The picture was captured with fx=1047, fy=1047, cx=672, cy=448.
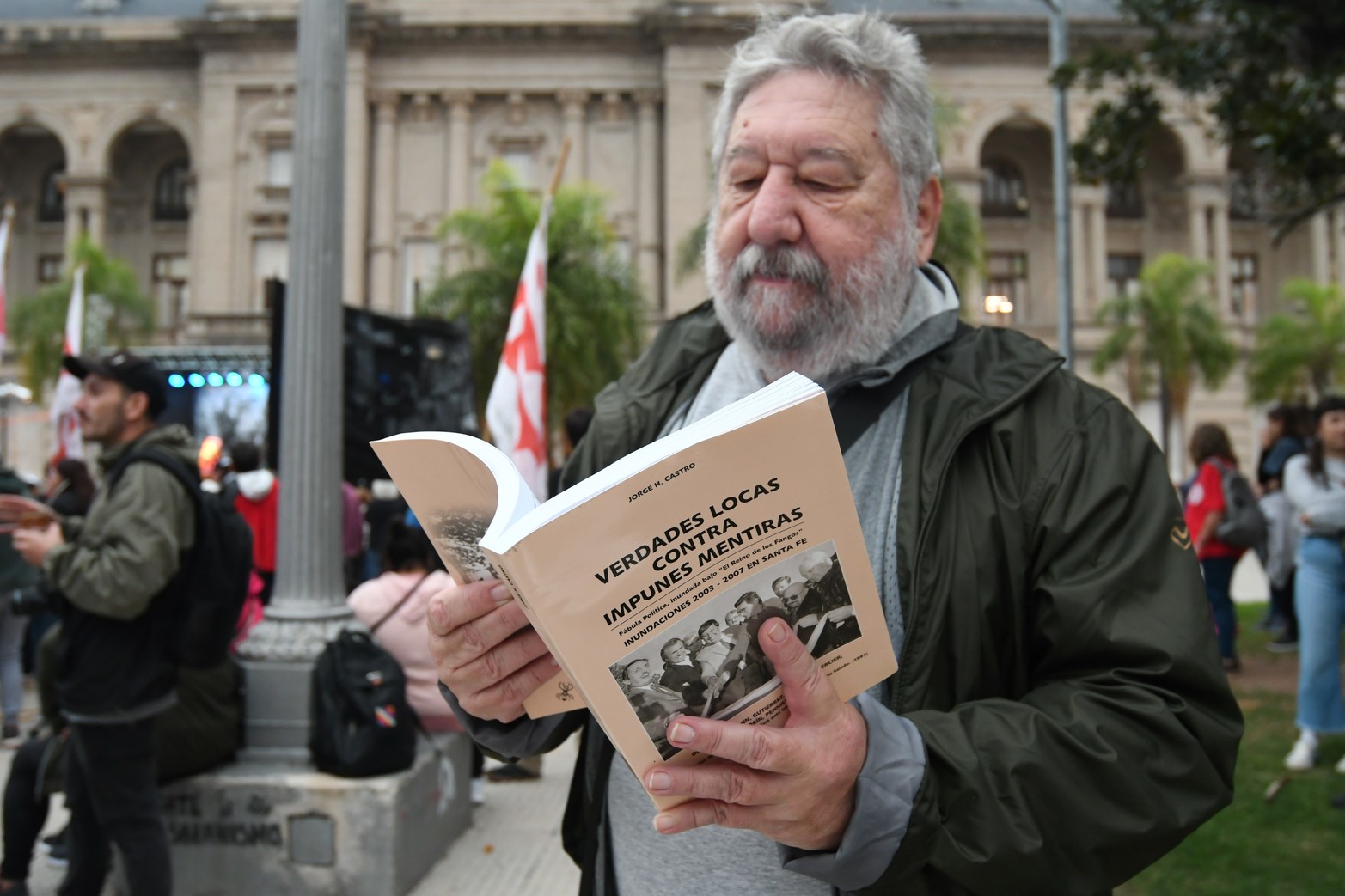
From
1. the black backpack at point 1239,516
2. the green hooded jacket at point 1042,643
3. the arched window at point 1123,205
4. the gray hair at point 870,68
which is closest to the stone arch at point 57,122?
the arched window at point 1123,205

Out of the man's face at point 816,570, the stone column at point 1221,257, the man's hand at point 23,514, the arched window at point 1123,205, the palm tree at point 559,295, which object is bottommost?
the man's face at point 816,570

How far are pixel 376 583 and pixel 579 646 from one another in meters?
4.67

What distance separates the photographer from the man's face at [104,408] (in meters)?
3.83

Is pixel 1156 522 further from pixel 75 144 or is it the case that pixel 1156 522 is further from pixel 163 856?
pixel 75 144

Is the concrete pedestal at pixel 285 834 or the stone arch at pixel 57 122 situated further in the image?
the stone arch at pixel 57 122

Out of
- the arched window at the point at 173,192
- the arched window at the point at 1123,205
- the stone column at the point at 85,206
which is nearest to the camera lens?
the stone column at the point at 85,206

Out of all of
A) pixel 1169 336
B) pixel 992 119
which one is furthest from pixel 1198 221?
pixel 1169 336

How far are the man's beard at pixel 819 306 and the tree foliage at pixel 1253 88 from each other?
5650 mm

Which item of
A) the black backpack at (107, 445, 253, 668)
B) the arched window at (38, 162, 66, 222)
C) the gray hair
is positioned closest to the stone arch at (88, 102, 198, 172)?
the arched window at (38, 162, 66, 222)

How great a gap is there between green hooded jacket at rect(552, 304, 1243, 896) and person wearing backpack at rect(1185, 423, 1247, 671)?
25.0 ft

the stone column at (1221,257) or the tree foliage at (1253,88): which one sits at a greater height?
the stone column at (1221,257)

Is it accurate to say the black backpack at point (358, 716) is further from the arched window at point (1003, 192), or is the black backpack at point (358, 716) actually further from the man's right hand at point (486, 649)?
the arched window at point (1003, 192)

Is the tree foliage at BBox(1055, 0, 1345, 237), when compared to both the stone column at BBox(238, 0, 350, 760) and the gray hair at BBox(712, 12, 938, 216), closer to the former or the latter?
the stone column at BBox(238, 0, 350, 760)

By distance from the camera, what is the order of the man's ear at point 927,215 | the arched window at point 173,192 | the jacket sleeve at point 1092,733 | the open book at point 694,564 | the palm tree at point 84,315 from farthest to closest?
the arched window at point 173,192, the palm tree at point 84,315, the man's ear at point 927,215, the jacket sleeve at point 1092,733, the open book at point 694,564
